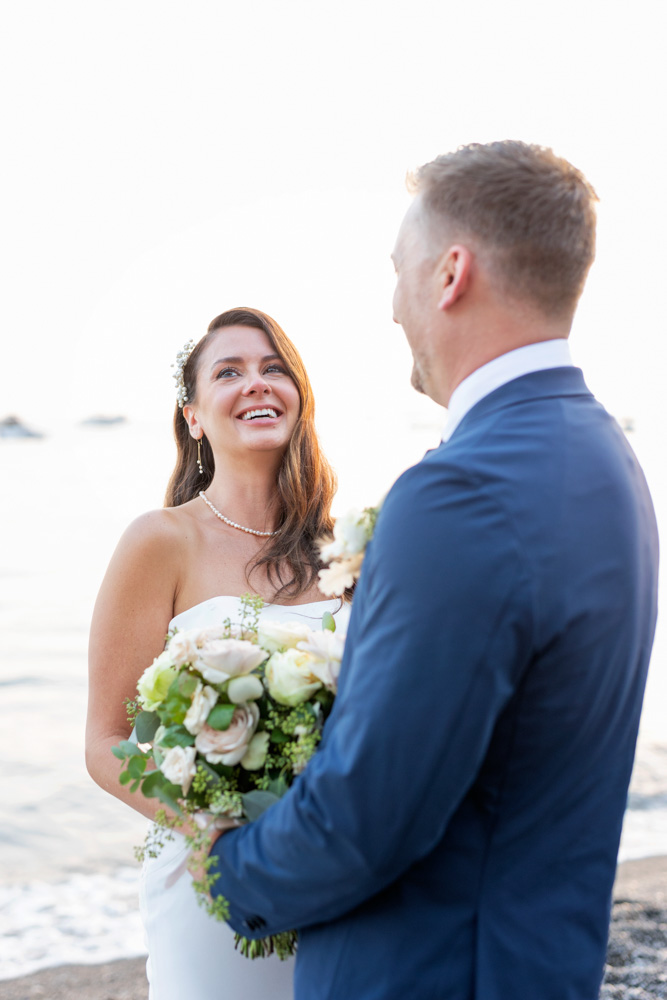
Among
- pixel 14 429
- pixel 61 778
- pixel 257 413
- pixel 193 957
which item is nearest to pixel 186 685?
pixel 193 957

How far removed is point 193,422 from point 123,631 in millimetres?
1133

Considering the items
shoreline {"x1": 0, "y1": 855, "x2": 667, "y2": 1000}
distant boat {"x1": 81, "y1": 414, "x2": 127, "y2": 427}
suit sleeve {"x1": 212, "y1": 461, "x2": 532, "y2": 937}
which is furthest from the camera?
distant boat {"x1": 81, "y1": 414, "x2": 127, "y2": 427}

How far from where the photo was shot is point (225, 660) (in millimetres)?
1862

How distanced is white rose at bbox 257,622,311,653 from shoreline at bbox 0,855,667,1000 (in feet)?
11.0

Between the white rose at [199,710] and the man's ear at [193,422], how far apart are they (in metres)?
2.15

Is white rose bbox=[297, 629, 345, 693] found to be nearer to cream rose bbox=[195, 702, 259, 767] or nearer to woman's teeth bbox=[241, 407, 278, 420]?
cream rose bbox=[195, 702, 259, 767]

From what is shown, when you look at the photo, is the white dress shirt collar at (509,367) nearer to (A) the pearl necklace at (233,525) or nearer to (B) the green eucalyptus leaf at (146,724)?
(B) the green eucalyptus leaf at (146,724)

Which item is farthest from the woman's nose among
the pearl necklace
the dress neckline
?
the dress neckline

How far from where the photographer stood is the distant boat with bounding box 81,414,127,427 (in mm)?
59531

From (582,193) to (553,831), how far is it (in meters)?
1.12

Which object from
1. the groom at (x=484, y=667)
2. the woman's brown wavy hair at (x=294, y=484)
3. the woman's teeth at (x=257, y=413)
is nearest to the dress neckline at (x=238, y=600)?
the woman's brown wavy hair at (x=294, y=484)

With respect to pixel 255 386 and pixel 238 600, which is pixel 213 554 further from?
pixel 255 386

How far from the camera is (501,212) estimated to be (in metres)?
1.51

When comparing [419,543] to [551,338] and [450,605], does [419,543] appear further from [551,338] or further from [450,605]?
[551,338]
